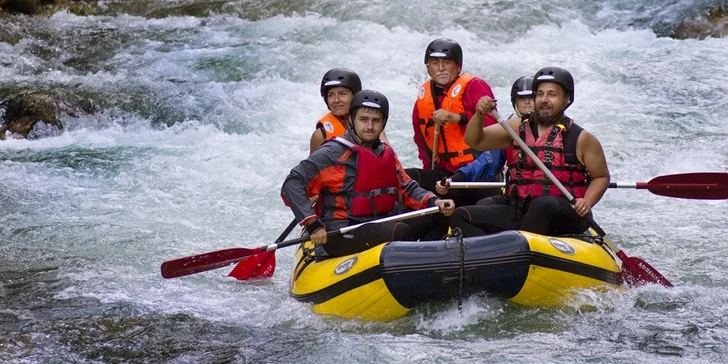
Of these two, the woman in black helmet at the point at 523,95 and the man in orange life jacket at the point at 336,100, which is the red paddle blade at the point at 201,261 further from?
the woman in black helmet at the point at 523,95

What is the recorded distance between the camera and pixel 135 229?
810 cm

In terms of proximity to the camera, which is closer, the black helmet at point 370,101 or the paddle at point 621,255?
the paddle at point 621,255

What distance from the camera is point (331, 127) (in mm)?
6445

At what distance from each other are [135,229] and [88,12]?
7.91 metres

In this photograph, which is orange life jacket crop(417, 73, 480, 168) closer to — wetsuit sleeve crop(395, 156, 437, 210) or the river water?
wetsuit sleeve crop(395, 156, 437, 210)

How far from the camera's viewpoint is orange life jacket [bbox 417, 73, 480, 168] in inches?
255

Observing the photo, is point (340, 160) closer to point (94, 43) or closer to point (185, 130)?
point (185, 130)

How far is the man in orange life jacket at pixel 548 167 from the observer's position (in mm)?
5535

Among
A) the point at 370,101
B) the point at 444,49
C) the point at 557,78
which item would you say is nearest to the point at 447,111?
the point at 444,49

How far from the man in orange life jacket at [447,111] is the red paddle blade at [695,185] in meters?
1.11

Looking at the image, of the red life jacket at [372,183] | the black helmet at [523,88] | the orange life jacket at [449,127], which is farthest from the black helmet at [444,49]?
the red life jacket at [372,183]

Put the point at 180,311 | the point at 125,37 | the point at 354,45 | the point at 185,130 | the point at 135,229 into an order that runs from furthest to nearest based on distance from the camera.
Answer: the point at 125,37, the point at 354,45, the point at 185,130, the point at 135,229, the point at 180,311

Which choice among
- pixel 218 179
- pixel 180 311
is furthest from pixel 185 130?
pixel 180 311

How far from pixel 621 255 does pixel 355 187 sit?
160 centimetres
